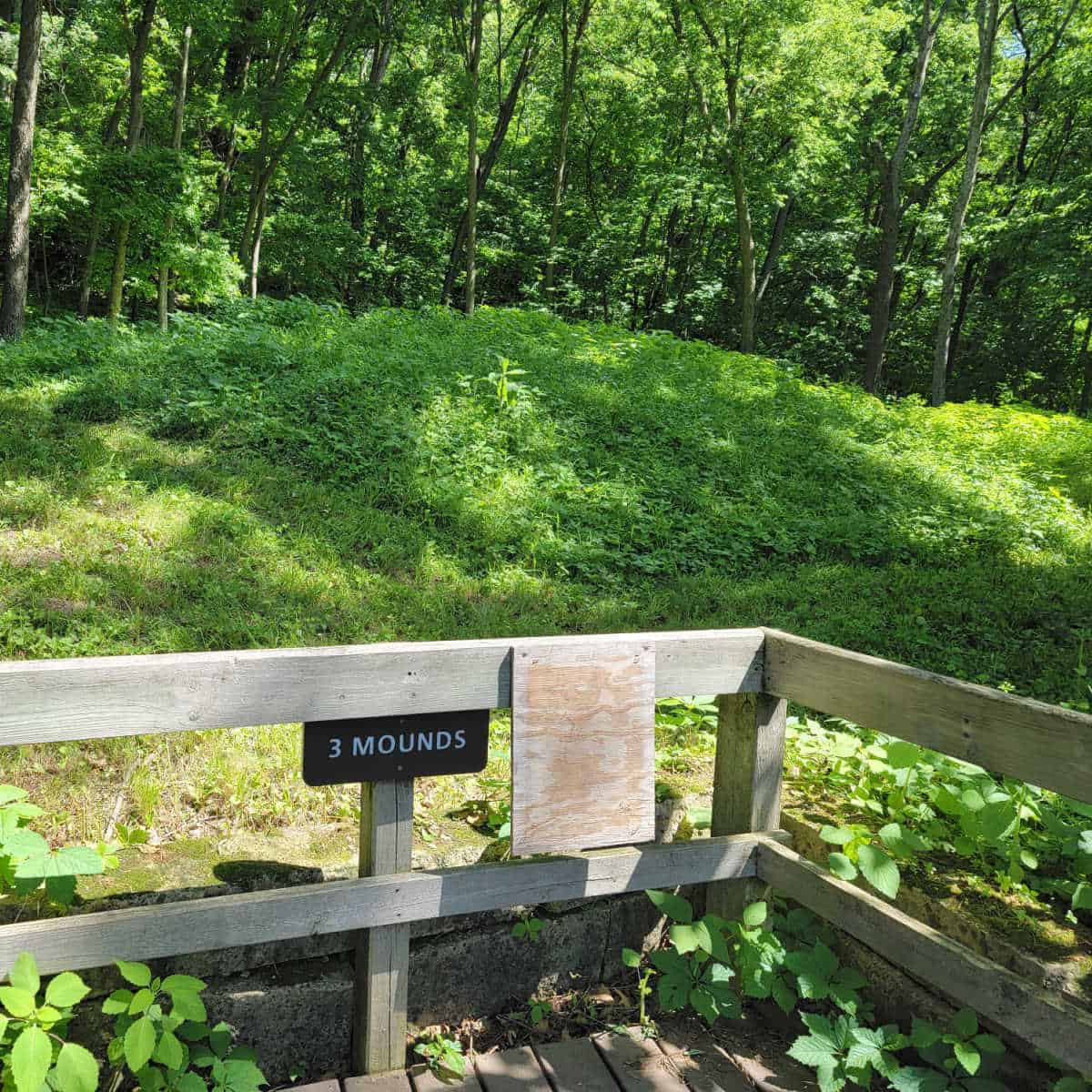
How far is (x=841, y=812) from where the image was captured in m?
3.11

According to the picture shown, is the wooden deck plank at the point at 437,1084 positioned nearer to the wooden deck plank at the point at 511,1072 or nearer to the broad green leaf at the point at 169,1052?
the wooden deck plank at the point at 511,1072

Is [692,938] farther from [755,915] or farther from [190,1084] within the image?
[190,1084]

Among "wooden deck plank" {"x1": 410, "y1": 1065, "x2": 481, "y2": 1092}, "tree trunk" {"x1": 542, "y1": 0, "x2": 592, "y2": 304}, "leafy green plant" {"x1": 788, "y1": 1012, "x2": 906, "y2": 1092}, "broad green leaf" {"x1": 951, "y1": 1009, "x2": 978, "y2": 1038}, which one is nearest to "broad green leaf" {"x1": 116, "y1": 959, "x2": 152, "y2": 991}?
"wooden deck plank" {"x1": 410, "y1": 1065, "x2": 481, "y2": 1092}

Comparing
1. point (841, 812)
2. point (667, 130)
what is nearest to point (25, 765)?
point (841, 812)

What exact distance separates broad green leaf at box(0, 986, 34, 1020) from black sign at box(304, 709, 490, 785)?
0.73 metres

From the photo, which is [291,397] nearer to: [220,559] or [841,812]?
[220,559]

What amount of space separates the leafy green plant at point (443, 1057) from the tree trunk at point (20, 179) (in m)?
11.4

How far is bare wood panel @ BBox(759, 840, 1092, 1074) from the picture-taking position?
202 cm

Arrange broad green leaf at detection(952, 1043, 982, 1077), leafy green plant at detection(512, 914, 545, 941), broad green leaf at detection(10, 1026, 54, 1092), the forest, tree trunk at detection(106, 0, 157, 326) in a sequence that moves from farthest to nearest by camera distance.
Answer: the forest
tree trunk at detection(106, 0, 157, 326)
leafy green plant at detection(512, 914, 545, 941)
broad green leaf at detection(952, 1043, 982, 1077)
broad green leaf at detection(10, 1026, 54, 1092)

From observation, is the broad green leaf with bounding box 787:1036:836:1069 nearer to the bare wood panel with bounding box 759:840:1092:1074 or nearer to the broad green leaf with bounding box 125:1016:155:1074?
the bare wood panel with bounding box 759:840:1092:1074

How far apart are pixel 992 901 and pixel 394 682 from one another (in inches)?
74.7

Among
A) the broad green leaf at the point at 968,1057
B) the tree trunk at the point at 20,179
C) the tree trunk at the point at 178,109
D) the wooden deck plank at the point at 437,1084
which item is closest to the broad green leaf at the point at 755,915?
the broad green leaf at the point at 968,1057

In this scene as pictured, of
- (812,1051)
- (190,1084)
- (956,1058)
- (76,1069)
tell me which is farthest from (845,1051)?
(76,1069)

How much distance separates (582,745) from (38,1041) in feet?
4.72
